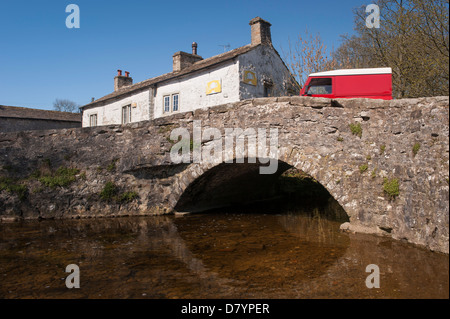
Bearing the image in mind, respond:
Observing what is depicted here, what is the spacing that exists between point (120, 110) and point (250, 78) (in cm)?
1053

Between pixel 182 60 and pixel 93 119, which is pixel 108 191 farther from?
pixel 93 119

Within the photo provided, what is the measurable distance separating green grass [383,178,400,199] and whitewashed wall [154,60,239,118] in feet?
34.6

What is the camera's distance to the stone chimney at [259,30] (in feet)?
54.5

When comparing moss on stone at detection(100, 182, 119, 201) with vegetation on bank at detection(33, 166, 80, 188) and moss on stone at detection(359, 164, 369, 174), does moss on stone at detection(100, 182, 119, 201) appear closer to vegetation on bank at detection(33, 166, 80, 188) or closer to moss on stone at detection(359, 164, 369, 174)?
vegetation on bank at detection(33, 166, 80, 188)

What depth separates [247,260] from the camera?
16.7ft

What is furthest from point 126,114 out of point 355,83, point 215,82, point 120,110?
point 355,83

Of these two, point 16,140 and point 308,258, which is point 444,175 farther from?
point 16,140

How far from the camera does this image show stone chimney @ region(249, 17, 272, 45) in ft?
54.5

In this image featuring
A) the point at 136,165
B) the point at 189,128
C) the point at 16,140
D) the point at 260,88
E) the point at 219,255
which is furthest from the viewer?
the point at 260,88

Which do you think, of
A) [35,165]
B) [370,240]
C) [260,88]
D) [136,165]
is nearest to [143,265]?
[370,240]

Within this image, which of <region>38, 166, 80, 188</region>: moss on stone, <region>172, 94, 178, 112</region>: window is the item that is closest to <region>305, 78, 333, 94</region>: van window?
<region>38, 166, 80, 188</region>: moss on stone

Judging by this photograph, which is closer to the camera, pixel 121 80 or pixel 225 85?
pixel 225 85

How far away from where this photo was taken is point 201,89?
56.2 ft

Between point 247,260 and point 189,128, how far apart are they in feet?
14.4
